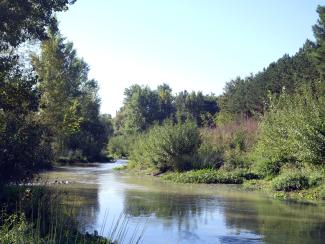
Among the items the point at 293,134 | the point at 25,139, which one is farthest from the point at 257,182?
the point at 25,139

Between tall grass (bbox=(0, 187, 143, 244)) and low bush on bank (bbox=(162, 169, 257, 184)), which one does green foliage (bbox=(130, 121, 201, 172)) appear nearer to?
low bush on bank (bbox=(162, 169, 257, 184))

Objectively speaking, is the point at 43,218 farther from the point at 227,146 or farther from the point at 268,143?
the point at 227,146

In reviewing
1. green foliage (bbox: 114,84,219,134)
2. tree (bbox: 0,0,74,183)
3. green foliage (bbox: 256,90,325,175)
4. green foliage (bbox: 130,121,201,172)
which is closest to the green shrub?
green foliage (bbox: 256,90,325,175)

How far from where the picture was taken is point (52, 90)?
50.7 m

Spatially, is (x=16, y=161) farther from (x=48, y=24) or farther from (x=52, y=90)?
(x=52, y=90)

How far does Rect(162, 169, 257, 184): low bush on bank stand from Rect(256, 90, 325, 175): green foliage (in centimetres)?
144

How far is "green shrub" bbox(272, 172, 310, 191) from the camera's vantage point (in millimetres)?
26881

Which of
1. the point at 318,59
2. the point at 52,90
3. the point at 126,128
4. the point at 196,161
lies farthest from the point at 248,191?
the point at 126,128

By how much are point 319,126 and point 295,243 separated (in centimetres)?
1272

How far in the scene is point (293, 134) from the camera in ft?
89.1

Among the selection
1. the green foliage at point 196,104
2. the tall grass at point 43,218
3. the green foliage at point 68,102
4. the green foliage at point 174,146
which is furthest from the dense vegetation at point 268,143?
the green foliage at point 196,104

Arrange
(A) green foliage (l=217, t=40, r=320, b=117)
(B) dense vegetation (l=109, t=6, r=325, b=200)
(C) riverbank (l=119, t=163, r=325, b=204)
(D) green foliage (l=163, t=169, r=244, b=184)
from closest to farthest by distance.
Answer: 1. (C) riverbank (l=119, t=163, r=325, b=204)
2. (B) dense vegetation (l=109, t=6, r=325, b=200)
3. (D) green foliage (l=163, t=169, r=244, b=184)
4. (A) green foliage (l=217, t=40, r=320, b=117)

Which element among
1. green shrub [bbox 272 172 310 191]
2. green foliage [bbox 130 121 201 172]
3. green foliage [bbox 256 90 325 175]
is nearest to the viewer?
green foliage [bbox 256 90 325 175]

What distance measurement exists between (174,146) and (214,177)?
6948 millimetres
